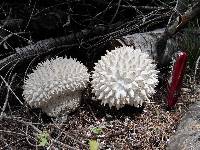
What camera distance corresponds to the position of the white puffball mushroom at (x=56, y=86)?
8.74 feet

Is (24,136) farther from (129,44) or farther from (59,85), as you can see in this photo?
(129,44)

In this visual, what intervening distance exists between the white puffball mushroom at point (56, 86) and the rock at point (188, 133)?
0.74 m

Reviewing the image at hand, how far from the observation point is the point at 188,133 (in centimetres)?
243

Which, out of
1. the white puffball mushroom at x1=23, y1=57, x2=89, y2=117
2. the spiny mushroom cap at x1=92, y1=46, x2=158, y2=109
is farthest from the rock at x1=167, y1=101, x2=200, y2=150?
the white puffball mushroom at x1=23, y1=57, x2=89, y2=117

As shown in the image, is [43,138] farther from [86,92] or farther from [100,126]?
[86,92]

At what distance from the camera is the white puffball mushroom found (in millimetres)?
2664

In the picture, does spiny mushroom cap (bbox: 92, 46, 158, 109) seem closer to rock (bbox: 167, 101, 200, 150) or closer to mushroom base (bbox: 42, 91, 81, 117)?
mushroom base (bbox: 42, 91, 81, 117)

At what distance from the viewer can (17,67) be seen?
323 centimetres

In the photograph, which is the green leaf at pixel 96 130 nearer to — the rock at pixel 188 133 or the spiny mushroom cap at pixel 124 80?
the spiny mushroom cap at pixel 124 80

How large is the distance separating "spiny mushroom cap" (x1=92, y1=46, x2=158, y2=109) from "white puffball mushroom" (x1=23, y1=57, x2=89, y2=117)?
140 mm

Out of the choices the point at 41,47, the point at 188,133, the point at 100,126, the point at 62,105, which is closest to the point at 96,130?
the point at 100,126

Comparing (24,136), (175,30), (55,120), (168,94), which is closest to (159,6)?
(175,30)

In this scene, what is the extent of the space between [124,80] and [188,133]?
55 cm

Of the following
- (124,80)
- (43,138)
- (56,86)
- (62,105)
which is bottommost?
(43,138)
